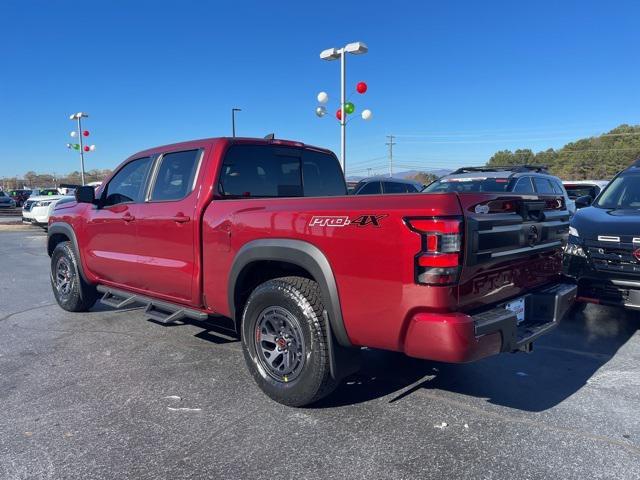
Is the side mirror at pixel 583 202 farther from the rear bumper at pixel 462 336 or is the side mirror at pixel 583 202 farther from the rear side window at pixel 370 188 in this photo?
the rear side window at pixel 370 188

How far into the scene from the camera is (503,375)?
155 inches

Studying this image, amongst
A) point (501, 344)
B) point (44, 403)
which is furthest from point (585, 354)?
point (44, 403)

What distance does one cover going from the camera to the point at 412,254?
259cm

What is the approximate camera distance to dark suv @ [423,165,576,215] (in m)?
8.10

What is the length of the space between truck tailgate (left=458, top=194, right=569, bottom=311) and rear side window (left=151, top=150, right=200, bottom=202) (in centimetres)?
245

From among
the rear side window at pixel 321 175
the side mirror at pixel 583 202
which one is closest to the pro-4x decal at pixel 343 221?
the rear side window at pixel 321 175

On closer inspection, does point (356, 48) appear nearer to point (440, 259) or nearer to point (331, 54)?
point (331, 54)

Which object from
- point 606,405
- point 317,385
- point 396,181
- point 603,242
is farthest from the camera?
→ point 396,181

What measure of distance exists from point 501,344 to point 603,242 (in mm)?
2939

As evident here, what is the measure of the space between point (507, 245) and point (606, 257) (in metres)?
2.62

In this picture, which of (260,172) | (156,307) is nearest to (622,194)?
(260,172)

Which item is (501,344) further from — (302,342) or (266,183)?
(266,183)

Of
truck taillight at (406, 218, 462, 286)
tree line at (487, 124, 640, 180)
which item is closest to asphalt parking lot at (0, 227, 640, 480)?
truck taillight at (406, 218, 462, 286)

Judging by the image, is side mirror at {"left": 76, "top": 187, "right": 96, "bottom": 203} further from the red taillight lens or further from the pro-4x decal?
the red taillight lens
